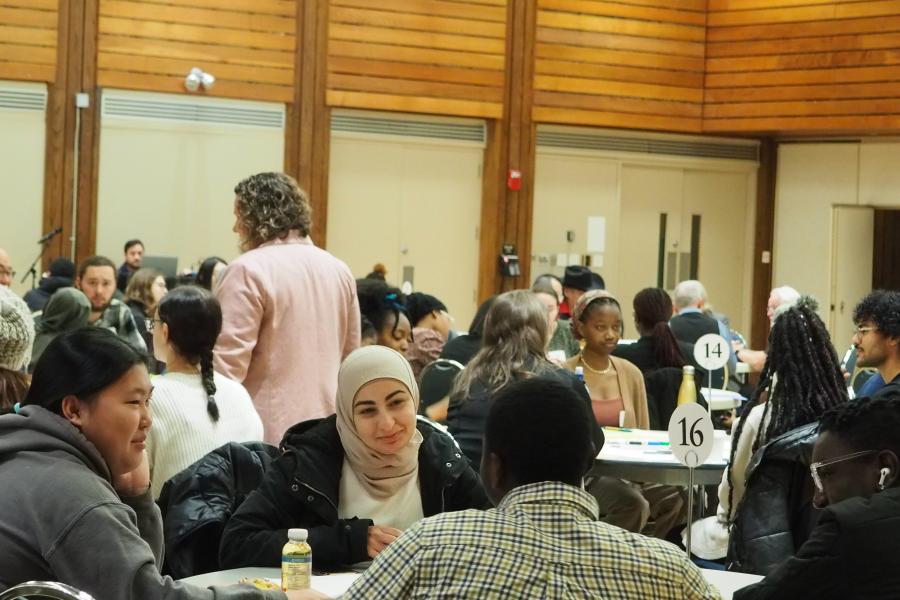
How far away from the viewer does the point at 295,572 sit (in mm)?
3211

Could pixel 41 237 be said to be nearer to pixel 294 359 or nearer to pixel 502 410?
pixel 294 359

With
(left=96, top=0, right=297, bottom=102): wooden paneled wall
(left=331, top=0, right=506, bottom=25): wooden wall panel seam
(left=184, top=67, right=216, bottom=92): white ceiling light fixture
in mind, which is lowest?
(left=184, top=67, right=216, bottom=92): white ceiling light fixture

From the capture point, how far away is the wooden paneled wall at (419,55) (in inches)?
508

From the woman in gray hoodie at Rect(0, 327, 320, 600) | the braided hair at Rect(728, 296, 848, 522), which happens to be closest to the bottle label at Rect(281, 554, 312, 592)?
the woman in gray hoodie at Rect(0, 327, 320, 600)

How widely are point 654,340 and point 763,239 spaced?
7.95m

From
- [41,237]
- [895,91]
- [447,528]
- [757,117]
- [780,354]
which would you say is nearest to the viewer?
[447,528]

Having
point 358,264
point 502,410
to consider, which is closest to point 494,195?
point 358,264

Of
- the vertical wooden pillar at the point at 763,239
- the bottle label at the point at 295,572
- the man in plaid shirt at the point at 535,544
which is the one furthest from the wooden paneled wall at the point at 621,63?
the man in plaid shirt at the point at 535,544

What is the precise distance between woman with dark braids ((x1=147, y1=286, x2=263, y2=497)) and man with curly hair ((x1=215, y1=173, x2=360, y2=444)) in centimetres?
27

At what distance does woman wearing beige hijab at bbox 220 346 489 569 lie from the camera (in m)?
3.53

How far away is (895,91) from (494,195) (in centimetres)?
418

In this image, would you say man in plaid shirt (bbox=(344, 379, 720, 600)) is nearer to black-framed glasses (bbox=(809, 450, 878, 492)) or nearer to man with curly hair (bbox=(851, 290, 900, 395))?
black-framed glasses (bbox=(809, 450, 878, 492))

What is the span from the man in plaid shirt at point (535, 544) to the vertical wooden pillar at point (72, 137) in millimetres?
10445

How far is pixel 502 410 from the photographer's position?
2.21 meters
